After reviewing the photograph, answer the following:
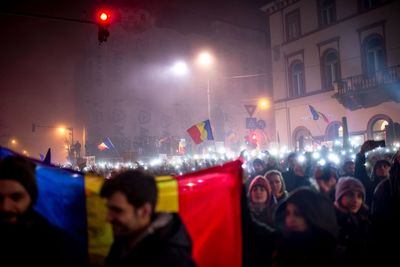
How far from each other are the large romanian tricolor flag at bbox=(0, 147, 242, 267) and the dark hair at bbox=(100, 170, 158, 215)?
119 cm

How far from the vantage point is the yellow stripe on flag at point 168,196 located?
366cm

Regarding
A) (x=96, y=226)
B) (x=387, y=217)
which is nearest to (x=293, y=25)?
(x=387, y=217)

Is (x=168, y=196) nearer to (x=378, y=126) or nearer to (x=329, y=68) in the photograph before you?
(x=378, y=126)

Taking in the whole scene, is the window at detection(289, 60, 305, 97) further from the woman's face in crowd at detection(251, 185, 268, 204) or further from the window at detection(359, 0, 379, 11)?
the woman's face in crowd at detection(251, 185, 268, 204)

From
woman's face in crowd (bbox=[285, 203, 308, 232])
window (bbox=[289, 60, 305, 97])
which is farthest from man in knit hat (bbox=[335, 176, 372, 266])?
window (bbox=[289, 60, 305, 97])

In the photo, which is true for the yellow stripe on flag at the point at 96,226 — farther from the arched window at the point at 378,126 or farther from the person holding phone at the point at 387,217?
the arched window at the point at 378,126

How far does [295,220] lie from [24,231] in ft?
6.85

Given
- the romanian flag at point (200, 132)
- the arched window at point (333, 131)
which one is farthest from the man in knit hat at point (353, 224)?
the arched window at point (333, 131)

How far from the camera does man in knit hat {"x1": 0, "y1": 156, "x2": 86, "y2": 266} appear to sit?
7.99 feet

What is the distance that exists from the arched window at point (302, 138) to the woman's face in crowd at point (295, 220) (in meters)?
→ 26.9

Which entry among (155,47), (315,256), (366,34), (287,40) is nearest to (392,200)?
(315,256)

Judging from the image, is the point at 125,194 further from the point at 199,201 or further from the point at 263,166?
the point at 263,166

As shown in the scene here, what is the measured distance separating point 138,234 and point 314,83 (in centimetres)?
2941

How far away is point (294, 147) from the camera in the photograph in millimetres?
30891
